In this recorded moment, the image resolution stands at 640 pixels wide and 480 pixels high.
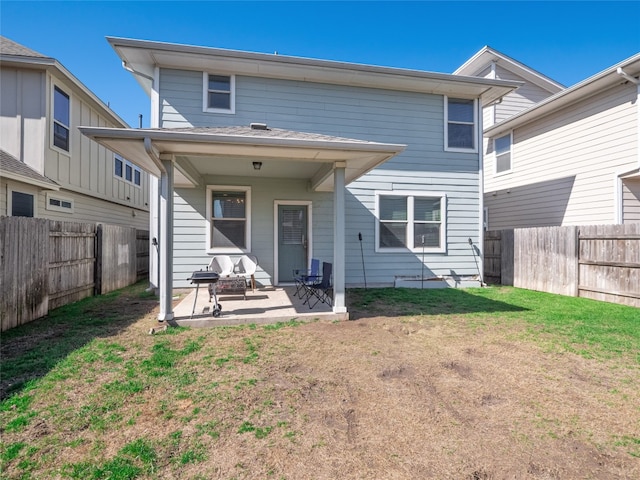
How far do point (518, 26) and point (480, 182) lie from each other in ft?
20.9

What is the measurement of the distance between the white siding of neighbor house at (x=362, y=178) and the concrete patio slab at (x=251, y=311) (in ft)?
4.98

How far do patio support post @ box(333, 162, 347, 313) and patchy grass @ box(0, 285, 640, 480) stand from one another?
1.89 feet

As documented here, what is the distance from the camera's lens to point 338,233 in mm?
5309

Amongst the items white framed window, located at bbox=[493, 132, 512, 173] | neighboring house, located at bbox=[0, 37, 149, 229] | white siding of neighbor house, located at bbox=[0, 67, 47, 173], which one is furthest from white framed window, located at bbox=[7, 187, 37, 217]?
white framed window, located at bbox=[493, 132, 512, 173]

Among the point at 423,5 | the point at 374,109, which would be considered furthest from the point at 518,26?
the point at 374,109

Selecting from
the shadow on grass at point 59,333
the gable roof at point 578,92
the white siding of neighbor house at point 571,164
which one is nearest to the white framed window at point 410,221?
the white siding of neighbor house at point 571,164

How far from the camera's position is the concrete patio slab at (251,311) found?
4992 millimetres

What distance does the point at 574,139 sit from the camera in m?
9.25

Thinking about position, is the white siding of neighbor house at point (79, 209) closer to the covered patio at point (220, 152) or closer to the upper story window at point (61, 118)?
the upper story window at point (61, 118)

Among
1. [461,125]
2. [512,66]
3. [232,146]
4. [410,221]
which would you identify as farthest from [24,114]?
[512,66]

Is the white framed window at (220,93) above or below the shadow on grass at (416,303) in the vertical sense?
above

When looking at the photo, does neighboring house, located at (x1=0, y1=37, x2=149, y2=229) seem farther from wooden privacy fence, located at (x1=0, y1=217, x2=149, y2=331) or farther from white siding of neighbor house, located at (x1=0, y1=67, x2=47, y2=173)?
wooden privacy fence, located at (x1=0, y1=217, x2=149, y2=331)

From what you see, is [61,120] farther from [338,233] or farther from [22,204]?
[338,233]

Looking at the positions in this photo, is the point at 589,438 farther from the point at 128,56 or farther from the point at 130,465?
the point at 128,56
